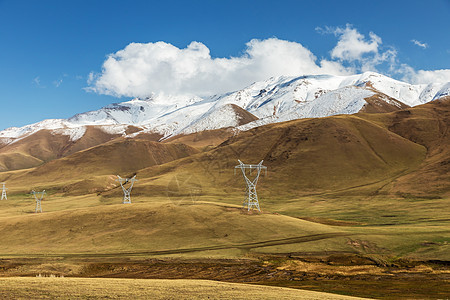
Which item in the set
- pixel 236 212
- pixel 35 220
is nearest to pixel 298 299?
pixel 236 212

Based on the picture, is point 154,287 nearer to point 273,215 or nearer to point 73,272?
point 73,272

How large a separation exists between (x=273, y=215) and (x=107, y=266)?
45.7 m

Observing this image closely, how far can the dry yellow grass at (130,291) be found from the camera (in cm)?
3738

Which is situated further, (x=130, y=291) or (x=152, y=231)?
(x=152, y=231)

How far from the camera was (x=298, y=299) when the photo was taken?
4003 cm

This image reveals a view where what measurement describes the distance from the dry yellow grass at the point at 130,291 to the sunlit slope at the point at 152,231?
3427cm

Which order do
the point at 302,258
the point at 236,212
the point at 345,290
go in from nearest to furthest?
1. the point at 345,290
2. the point at 302,258
3. the point at 236,212

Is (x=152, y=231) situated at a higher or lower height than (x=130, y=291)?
lower

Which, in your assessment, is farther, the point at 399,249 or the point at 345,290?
the point at 399,249

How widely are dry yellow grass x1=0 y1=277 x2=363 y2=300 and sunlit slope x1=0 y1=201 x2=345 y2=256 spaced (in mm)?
34270

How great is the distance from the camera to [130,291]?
133 feet

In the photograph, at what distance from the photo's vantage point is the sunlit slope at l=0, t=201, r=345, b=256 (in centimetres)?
8594

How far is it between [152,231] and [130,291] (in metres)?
55.1

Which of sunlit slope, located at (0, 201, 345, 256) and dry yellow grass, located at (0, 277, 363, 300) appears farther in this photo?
sunlit slope, located at (0, 201, 345, 256)
